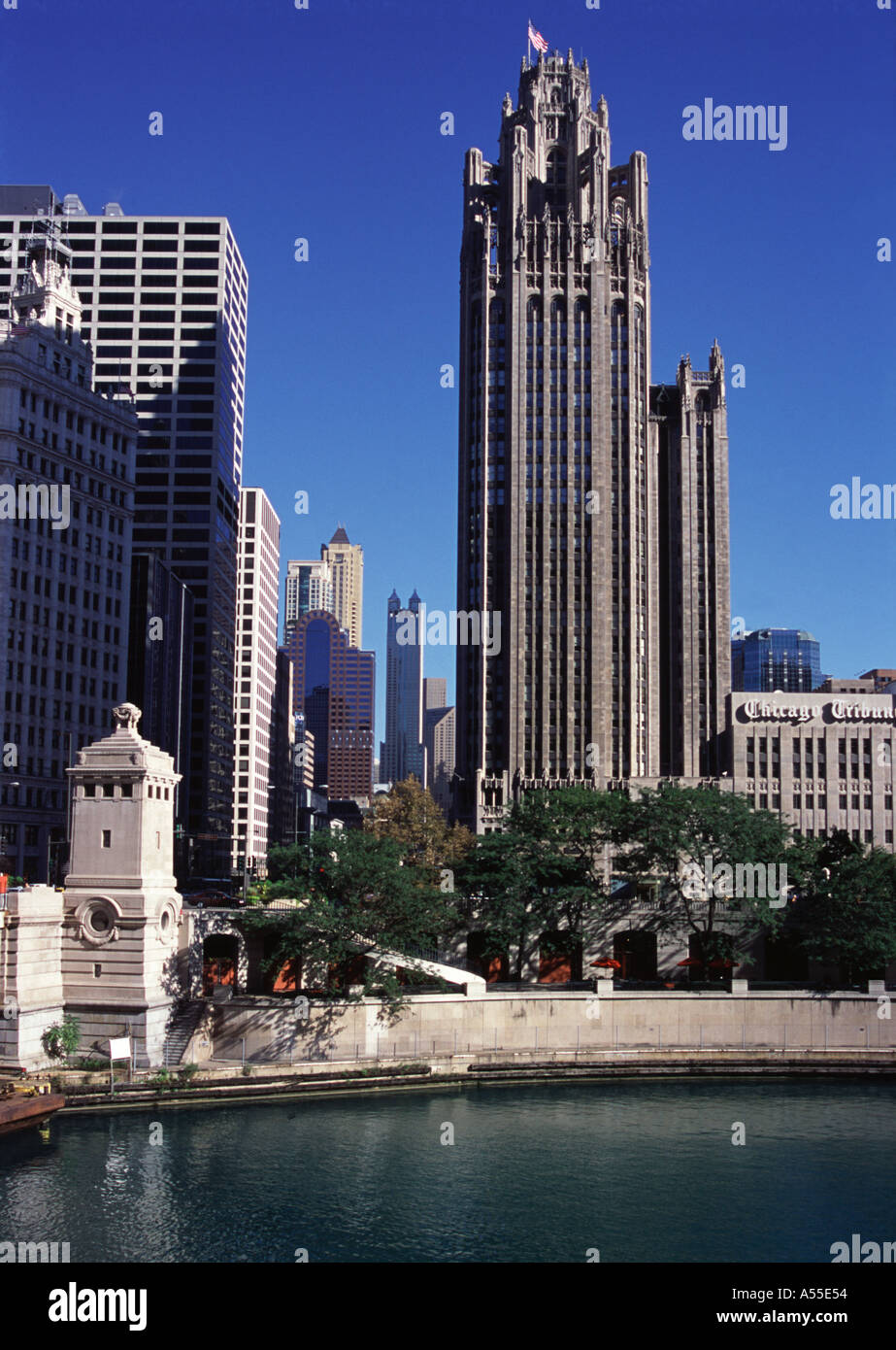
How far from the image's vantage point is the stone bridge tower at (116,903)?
210 ft

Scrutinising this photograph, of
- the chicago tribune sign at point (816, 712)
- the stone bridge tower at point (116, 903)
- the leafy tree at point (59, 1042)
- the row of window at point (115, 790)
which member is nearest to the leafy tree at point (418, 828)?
the stone bridge tower at point (116, 903)

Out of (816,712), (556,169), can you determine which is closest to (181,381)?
(556,169)

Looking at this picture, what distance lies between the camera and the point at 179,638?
140 metres

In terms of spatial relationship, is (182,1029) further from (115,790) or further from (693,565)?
(693,565)

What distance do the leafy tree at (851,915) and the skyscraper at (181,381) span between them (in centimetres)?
9482

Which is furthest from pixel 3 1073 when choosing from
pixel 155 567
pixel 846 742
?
pixel 846 742

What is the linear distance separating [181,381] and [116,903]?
381 feet

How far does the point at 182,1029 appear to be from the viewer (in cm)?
6606

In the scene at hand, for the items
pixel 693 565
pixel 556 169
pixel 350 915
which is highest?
pixel 556 169

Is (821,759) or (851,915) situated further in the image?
(821,759)

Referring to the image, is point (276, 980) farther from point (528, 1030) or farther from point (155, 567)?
point (155, 567)

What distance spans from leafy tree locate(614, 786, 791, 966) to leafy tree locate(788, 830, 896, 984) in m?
1.95

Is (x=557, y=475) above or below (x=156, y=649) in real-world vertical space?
above

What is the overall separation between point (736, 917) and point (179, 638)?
7630 centimetres
